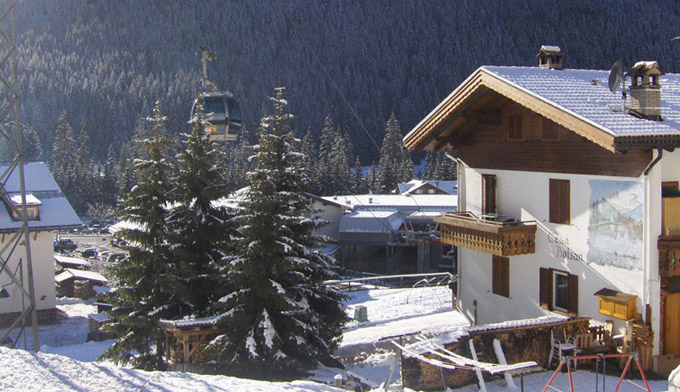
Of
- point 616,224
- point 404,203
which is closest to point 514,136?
point 616,224

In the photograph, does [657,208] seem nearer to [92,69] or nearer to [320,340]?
[320,340]

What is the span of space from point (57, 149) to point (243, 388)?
124503 mm

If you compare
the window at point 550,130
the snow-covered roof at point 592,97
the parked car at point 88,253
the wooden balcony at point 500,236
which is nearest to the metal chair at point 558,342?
the wooden balcony at point 500,236

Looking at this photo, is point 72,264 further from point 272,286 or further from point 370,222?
point 272,286

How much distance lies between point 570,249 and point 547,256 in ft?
2.91

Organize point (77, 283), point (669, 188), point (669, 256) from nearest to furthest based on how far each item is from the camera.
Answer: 1. point (669, 256)
2. point (669, 188)
3. point (77, 283)

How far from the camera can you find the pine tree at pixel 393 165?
94438 millimetres

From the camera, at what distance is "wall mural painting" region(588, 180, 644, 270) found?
1448cm

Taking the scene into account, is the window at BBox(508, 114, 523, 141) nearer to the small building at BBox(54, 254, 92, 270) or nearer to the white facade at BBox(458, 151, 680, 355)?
the white facade at BBox(458, 151, 680, 355)

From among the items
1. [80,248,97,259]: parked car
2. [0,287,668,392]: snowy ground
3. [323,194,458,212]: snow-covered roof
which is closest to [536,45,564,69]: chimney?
[0,287,668,392]: snowy ground

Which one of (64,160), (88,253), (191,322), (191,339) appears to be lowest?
(88,253)

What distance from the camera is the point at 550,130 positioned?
1672cm

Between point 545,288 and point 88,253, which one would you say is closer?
point 545,288

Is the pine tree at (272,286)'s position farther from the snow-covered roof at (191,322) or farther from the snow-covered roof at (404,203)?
the snow-covered roof at (404,203)
